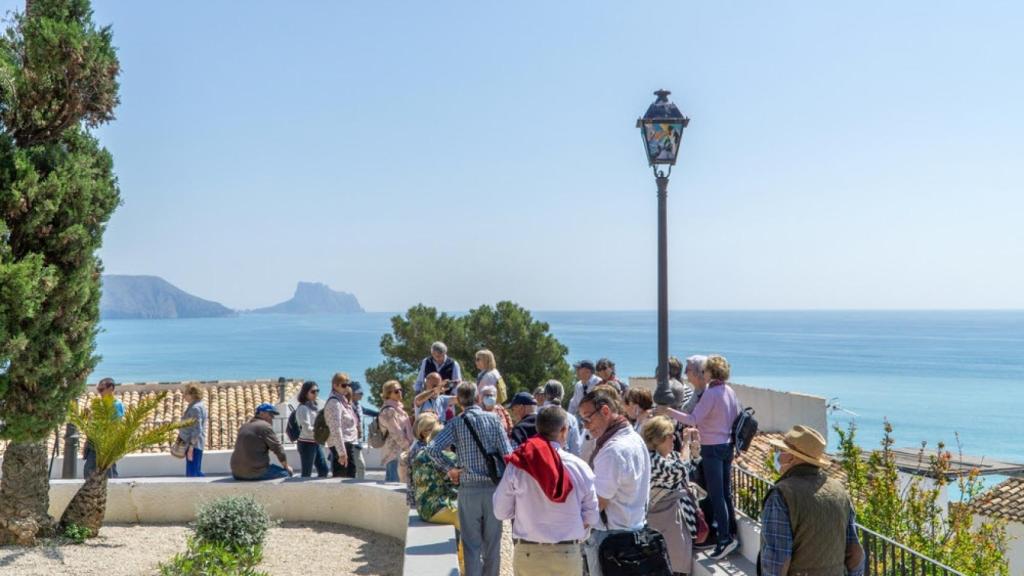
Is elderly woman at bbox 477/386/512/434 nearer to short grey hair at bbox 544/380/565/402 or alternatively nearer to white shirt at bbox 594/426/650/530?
short grey hair at bbox 544/380/565/402

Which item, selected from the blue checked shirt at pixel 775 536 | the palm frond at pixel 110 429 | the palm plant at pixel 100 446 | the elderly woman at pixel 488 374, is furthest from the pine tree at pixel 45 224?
the blue checked shirt at pixel 775 536

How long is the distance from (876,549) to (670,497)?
4.69 ft

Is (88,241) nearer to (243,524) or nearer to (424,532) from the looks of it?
(243,524)

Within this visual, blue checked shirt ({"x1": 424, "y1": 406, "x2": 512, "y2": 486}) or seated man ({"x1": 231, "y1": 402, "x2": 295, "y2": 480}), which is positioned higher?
blue checked shirt ({"x1": 424, "y1": 406, "x2": 512, "y2": 486})

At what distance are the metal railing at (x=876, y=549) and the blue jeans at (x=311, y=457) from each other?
198 inches

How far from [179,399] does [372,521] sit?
18.4m

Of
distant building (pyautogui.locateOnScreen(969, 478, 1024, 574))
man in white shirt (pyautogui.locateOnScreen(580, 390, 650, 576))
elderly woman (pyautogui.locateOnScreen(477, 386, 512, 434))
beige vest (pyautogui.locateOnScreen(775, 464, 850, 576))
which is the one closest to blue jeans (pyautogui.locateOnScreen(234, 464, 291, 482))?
elderly woman (pyautogui.locateOnScreen(477, 386, 512, 434))

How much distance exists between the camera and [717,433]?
735cm

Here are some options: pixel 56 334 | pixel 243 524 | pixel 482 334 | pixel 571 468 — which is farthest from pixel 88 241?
pixel 482 334

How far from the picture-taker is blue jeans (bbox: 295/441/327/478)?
35.3 ft

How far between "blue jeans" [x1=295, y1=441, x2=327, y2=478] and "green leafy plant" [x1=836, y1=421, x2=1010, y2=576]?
609 cm

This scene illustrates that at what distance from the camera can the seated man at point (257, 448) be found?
10.2 m

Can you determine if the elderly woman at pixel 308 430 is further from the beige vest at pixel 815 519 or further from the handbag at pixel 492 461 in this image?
the beige vest at pixel 815 519

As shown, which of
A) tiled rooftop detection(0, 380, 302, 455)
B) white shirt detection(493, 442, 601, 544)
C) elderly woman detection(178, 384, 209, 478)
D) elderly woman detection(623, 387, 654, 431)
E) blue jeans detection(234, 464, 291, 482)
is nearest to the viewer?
white shirt detection(493, 442, 601, 544)
